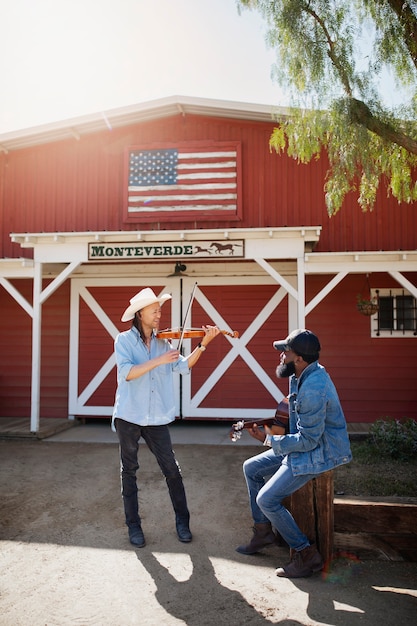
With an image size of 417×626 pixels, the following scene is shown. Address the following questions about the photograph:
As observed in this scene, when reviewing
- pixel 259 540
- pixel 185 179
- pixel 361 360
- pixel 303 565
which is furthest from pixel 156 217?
pixel 303 565

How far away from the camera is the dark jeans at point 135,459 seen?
13.0 feet

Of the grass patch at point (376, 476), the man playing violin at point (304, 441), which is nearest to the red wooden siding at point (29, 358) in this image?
the grass patch at point (376, 476)

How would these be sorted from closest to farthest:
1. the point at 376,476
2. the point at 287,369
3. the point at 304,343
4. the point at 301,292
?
the point at 304,343
the point at 287,369
the point at 376,476
the point at 301,292

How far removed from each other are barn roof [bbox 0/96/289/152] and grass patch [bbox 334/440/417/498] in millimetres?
5939

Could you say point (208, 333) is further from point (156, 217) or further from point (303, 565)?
point (156, 217)

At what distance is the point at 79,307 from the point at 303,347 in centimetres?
678

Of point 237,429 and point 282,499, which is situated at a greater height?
point 237,429

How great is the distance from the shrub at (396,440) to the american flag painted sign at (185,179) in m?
4.60

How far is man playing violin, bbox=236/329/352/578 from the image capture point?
10.8 feet

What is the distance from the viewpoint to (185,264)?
910 cm

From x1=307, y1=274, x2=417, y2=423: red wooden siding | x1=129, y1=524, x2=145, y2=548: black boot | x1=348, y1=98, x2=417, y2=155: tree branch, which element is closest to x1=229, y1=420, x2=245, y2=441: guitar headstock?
x1=129, y1=524, x2=145, y2=548: black boot

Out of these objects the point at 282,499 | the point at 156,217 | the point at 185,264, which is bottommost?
the point at 282,499

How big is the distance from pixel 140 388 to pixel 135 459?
0.57 meters

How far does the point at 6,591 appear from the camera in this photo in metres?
3.28
